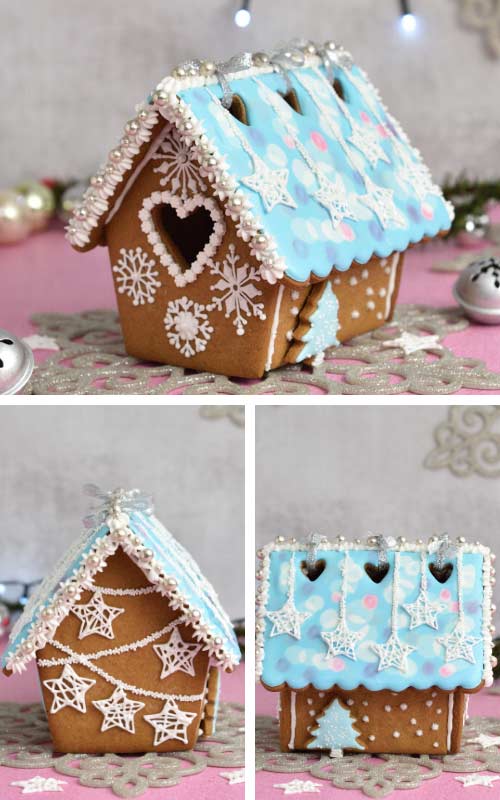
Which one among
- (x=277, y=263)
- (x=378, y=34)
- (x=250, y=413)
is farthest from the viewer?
(x=378, y=34)

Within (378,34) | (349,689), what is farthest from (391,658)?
(378,34)

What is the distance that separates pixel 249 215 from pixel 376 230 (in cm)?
24

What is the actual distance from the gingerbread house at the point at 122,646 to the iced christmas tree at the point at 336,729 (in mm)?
112

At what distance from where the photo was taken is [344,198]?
1.57 meters

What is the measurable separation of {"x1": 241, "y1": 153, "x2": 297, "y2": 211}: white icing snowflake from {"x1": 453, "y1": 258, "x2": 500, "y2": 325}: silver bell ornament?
0.41 meters

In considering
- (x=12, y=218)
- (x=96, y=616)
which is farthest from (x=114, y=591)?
(x=12, y=218)

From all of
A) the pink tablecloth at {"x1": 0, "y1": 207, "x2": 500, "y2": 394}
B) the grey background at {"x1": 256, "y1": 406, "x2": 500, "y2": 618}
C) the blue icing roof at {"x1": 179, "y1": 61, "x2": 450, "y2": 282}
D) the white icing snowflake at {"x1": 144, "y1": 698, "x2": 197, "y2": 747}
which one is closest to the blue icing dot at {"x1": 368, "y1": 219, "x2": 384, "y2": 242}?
the blue icing roof at {"x1": 179, "y1": 61, "x2": 450, "y2": 282}

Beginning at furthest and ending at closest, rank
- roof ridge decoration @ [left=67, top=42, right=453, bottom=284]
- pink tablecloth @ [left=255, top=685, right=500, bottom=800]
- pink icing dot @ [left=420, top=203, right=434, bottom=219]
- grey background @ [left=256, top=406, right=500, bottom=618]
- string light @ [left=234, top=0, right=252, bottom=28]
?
1. string light @ [left=234, top=0, right=252, bottom=28]
2. grey background @ [left=256, top=406, right=500, bottom=618]
3. pink icing dot @ [left=420, top=203, right=434, bottom=219]
4. roof ridge decoration @ [left=67, top=42, right=453, bottom=284]
5. pink tablecloth @ [left=255, top=685, right=500, bottom=800]

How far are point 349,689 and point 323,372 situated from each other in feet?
1.59

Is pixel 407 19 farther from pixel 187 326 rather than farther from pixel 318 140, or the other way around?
pixel 187 326

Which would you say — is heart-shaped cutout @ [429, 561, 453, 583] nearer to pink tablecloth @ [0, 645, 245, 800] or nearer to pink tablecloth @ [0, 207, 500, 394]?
pink tablecloth @ [0, 645, 245, 800]

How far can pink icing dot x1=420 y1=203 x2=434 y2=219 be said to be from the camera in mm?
1728

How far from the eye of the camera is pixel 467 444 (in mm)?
2002

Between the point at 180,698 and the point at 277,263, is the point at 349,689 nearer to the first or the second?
the point at 180,698
